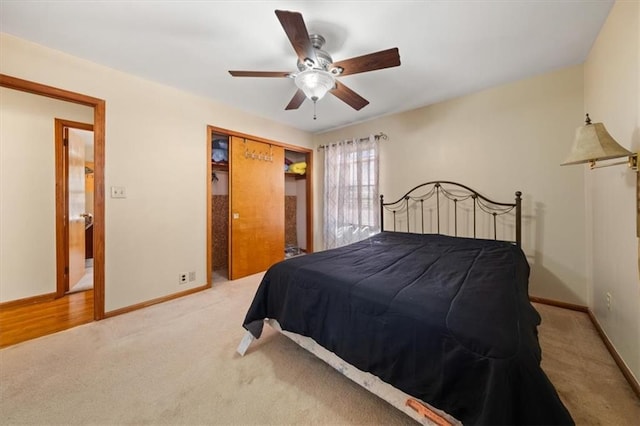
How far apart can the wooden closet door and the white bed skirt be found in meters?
2.17

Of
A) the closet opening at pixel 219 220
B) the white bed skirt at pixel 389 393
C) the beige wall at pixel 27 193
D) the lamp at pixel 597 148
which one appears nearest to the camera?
the white bed skirt at pixel 389 393

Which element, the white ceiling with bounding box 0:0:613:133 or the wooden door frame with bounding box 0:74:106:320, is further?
the wooden door frame with bounding box 0:74:106:320

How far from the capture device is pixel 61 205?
9.23 ft

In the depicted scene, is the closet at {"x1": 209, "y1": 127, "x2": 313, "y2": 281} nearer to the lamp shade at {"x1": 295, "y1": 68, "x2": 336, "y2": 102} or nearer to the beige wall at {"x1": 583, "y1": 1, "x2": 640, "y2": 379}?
the lamp shade at {"x1": 295, "y1": 68, "x2": 336, "y2": 102}

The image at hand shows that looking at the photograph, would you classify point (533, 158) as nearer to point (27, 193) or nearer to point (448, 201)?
point (448, 201)

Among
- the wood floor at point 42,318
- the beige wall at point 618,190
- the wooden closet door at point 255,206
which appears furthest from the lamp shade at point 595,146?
the wood floor at point 42,318

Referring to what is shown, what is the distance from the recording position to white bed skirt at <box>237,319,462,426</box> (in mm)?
981

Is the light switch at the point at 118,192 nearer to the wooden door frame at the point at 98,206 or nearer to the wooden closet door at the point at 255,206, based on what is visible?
the wooden door frame at the point at 98,206

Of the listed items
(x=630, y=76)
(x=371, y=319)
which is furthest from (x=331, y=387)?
(x=630, y=76)

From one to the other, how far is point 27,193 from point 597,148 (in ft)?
16.7

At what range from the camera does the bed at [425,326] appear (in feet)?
2.53

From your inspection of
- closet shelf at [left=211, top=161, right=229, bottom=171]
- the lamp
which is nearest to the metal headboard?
the lamp

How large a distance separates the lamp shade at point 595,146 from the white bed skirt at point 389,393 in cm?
165

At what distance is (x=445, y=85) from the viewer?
261 cm
